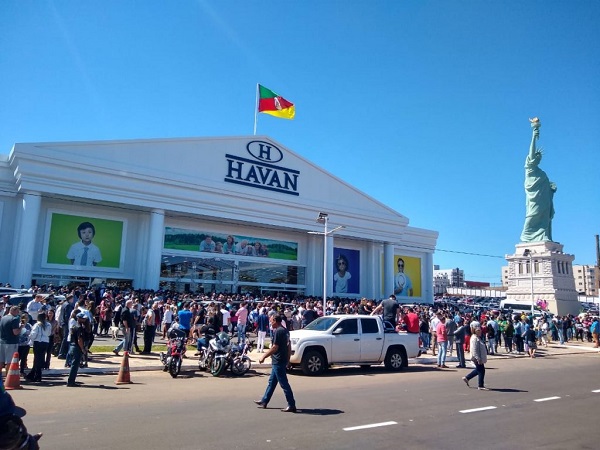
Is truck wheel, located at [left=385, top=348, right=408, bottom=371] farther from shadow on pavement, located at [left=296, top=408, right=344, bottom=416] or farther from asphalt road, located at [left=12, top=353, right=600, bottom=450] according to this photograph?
shadow on pavement, located at [left=296, top=408, right=344, bottom=416]

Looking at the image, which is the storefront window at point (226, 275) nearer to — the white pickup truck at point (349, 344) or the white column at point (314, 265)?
the white column at point (314, 265)

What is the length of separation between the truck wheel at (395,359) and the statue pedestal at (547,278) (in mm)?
42030

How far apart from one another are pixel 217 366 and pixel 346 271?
2911 cm

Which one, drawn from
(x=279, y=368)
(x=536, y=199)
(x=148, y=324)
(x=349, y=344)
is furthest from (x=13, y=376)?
(x=536, y=199)

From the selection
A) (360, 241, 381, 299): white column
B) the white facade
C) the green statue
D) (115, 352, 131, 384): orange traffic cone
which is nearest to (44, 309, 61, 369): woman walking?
(115, 352, 131, 384): orange traffic cone

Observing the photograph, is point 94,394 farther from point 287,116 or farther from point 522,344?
point 287,116

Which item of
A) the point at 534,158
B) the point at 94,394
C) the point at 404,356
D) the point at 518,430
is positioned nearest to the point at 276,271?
the point at 404,356

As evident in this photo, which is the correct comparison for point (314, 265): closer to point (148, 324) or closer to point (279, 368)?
point (148, 324)

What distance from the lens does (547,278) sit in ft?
175

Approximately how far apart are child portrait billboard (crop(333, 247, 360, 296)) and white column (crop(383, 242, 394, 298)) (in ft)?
8.72

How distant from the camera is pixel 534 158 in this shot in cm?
5881

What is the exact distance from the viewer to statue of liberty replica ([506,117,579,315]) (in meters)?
52.8

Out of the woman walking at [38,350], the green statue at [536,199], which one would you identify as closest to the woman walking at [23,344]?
the woman walking at [38,350]

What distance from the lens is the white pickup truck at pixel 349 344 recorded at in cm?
1370
